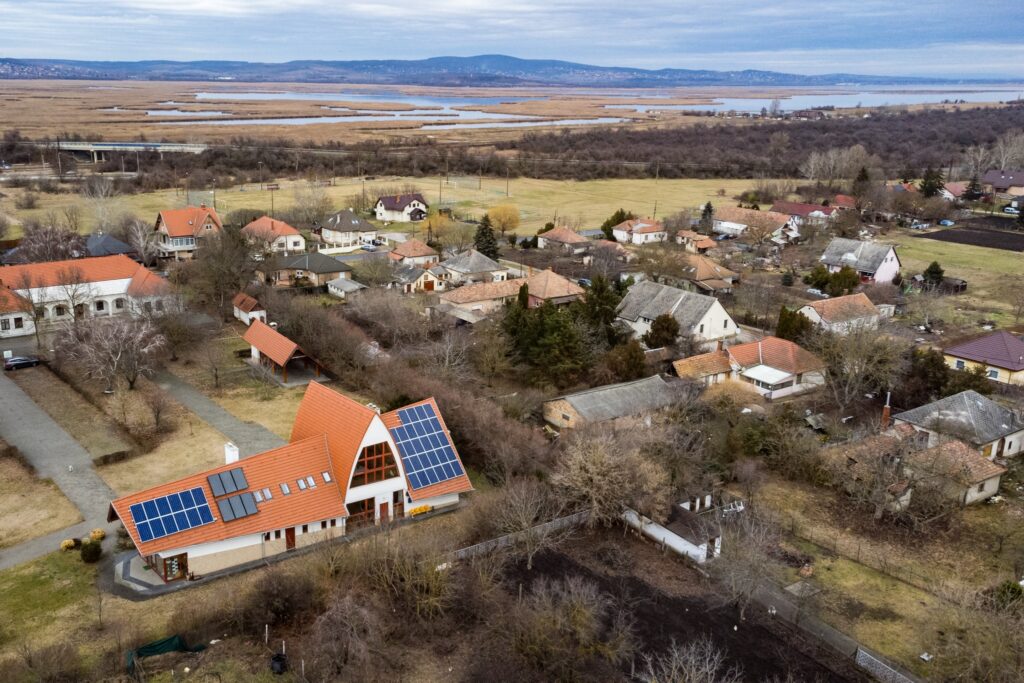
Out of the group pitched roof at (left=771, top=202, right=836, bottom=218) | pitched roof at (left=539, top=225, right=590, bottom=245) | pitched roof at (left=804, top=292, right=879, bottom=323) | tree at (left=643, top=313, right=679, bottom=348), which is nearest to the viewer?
tree at (left=643, top=313, right=679, bottom=348)

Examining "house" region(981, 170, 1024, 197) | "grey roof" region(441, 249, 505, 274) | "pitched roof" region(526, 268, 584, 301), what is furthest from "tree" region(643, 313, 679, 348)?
"house" region(981, 170, 1024, 197)

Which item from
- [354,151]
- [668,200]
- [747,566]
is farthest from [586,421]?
[354,151]

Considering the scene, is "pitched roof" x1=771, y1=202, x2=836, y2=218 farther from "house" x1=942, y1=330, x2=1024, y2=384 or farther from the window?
the window

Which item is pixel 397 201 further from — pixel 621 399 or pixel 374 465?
pixel 374 465

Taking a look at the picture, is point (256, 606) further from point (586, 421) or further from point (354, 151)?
point (354, 151)

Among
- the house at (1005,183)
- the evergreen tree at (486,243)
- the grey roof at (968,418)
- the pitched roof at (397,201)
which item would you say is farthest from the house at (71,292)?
the house at (1005,183)

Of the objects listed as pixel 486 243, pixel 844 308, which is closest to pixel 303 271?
pixel 486 243

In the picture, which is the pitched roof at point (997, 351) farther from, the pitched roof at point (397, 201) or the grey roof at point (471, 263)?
the pitched roof at point (397, 201)
